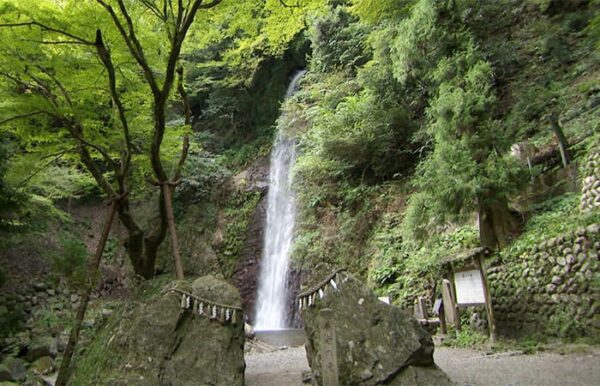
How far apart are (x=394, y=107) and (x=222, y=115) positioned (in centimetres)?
1030

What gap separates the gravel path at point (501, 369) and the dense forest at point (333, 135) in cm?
109

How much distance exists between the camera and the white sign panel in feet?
22.4

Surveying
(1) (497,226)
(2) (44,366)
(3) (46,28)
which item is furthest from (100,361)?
(1) (497,226)

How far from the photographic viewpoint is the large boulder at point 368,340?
4.28 meters

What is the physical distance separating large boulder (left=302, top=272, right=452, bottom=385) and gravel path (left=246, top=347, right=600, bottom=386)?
24.5 inches

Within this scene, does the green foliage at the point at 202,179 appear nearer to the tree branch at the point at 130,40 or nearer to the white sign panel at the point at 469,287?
the tree branch at the point at 130,40

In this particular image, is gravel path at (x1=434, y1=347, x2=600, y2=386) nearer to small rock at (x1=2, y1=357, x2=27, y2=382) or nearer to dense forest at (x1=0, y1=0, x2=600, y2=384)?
dense forest at (x1=0, y1=0, x2=600, y2=384)

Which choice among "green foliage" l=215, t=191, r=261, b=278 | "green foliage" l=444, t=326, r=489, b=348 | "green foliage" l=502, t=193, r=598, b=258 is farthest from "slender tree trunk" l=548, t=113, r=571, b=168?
"green foliage" l=215, t=191, r=261, b=278

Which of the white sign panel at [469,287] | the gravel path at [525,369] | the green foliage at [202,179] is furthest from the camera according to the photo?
the green foliage at [202,179]

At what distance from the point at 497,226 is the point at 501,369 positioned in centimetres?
309

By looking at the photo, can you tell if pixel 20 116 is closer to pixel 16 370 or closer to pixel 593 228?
pixel 16 370

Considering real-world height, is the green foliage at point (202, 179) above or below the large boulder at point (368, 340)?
above

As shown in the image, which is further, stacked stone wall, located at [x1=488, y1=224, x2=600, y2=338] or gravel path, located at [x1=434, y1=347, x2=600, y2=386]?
stacked stone wall, located at [x1=488, y1=224, x2=600, y2=338]

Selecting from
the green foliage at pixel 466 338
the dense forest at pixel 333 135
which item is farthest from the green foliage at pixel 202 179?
the green foliage at pixel 466 338
